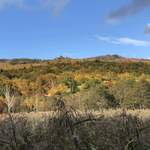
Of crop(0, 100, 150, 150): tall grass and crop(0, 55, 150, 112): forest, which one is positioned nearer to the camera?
crop(0, 100, 150, 150): tall grass

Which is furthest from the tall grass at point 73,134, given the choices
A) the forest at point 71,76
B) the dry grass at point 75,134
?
the forest at point 71,76

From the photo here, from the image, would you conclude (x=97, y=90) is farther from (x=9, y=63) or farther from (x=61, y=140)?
(x=9, y=63)

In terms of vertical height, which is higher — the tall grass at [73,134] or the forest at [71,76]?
the forest at [71,76]

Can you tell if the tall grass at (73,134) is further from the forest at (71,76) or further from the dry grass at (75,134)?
the forest at (71,76)

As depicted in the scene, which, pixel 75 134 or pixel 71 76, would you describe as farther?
pixel 71 76

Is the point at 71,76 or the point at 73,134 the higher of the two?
the point at 71,76

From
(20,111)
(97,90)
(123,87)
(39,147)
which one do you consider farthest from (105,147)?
(123,87)

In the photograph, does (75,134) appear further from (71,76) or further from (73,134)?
(71,76)

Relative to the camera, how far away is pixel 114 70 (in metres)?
60.8

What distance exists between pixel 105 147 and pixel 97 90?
69.8ft

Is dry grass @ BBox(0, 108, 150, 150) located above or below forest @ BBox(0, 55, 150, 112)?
below

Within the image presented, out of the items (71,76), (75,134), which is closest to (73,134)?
(75,134)

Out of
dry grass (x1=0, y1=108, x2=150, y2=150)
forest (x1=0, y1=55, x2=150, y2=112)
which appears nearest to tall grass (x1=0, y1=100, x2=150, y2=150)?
dry grass (x1=0, y1=108, x2=150, y2=150)

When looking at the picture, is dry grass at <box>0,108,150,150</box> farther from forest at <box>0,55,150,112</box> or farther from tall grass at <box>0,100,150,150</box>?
forest at <box>0,55,150,112</box>
